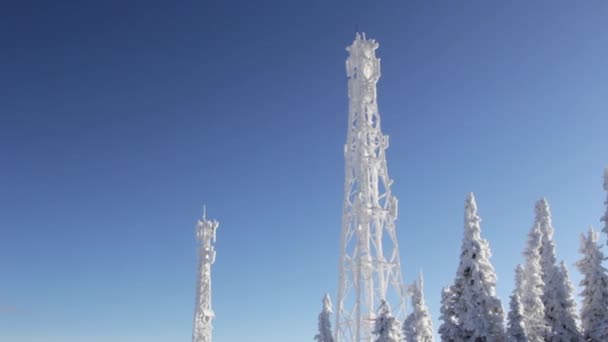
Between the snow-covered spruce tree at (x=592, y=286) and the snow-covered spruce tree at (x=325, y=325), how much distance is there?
12.0 meters

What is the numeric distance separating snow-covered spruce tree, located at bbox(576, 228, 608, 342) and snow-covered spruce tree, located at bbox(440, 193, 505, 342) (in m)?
7.04

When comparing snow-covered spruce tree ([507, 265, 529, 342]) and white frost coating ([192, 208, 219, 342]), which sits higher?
white frost coating ([192, 208, 219, 342])

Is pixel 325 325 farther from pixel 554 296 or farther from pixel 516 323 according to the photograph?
pixel 554 296

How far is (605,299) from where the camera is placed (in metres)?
27.6

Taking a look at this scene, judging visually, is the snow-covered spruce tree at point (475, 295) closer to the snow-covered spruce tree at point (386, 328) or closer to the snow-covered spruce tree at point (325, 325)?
the snow-covered spruce tree at point (386, 328)

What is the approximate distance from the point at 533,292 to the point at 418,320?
7121 mm

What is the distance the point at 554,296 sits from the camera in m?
28.8

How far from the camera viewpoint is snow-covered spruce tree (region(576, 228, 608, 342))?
27.6 m

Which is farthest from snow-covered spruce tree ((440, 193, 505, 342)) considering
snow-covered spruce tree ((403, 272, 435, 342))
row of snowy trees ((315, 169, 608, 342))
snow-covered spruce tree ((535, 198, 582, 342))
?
snow-covered spruce tree ((535, 198, 582, 342))

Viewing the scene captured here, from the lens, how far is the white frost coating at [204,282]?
160ft

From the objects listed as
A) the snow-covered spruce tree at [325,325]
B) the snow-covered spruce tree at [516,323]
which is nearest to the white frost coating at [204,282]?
the snow-covered spruce tree at [325,325]

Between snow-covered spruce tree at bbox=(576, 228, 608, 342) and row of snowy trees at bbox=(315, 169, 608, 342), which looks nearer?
row of snowy trees at bbox=(315, 169, 608, 342)

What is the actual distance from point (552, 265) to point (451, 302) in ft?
27.6

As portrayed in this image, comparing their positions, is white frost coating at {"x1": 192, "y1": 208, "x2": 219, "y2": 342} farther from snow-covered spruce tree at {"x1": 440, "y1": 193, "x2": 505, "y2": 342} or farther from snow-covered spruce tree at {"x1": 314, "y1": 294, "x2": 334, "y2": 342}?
snow-covered spruce tree at {"x1": 440, "y1": 193, "x2": 505, "y2": 342}
